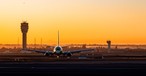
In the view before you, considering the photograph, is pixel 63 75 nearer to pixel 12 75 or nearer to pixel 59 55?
pixel 12 75

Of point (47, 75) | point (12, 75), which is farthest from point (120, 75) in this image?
point (12, 75)

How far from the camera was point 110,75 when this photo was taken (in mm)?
48406

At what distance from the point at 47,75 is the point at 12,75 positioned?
3.35 m

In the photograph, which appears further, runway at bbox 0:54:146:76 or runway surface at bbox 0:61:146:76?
runway at bbox 0:54:146:76

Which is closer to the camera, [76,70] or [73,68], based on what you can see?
[76,70]

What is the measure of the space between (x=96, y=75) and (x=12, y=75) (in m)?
8.07

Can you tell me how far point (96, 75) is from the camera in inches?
1906

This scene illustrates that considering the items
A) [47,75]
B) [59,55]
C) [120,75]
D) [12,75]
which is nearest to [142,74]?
[120,75]

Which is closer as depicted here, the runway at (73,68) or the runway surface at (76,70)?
the runway surface at (76,70)

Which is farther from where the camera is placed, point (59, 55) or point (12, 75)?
point (59, 55)

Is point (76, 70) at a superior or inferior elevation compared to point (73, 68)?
inferior

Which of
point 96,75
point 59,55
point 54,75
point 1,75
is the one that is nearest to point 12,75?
point 1,75

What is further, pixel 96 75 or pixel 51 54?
pixel 51 54

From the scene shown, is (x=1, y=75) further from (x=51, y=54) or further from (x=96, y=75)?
(x=51, y=54)
